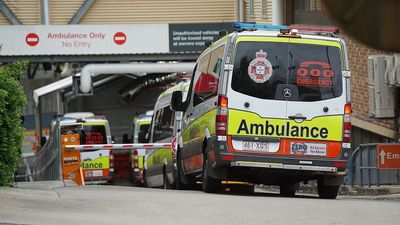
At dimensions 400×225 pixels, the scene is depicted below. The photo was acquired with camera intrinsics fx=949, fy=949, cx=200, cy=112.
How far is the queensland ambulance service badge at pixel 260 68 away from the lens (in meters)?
13.3

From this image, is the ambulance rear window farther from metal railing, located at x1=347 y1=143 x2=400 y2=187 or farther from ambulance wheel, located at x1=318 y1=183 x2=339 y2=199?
metal railing, located at x1=347 y1=143 x2=400 y2=187

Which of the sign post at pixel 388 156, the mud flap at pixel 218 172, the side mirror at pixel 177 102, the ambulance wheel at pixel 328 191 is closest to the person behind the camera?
the mud flap at pixel 218 172

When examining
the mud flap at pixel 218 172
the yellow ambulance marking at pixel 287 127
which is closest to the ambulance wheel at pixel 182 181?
the mud flap at pixel 218 172

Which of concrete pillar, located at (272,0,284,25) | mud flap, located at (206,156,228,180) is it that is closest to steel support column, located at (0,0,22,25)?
concrete pillar, located at (272,0,284,25)

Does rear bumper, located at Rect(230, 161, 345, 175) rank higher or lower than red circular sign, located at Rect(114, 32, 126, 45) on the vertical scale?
lower

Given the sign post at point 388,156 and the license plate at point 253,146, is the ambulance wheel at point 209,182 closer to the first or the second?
the license plate at point 253,146

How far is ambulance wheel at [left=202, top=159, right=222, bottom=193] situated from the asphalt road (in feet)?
4.62

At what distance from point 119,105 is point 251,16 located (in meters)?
15.4

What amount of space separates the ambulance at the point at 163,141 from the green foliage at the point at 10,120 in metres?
4.33

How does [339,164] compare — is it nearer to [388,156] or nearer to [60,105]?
[388,156]

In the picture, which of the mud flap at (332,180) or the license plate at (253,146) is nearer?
the license plate at (253,146)

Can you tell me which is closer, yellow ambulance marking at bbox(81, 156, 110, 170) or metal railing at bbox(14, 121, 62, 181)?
metal railing at bbox(14, 121, 62, 181)

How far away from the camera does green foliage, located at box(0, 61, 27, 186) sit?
13.7m

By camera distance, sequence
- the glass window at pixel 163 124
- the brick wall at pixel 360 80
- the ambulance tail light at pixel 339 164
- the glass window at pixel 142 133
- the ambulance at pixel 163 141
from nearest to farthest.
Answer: the ambulance tail light at pixel 339 164
the ambulance at pixel 163 141
the glass window at pixel 163 124
the brick wall at pixel 360 80
the glass window at pixel 142 133
